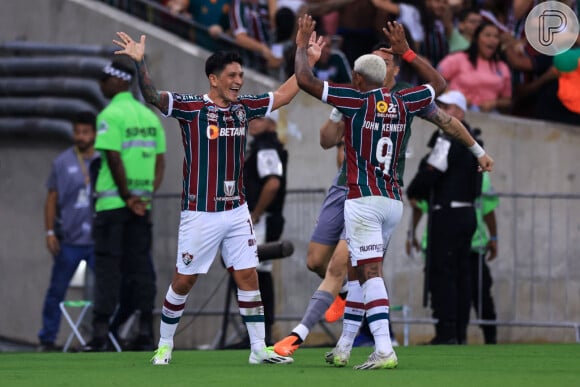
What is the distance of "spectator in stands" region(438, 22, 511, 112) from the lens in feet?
53.9

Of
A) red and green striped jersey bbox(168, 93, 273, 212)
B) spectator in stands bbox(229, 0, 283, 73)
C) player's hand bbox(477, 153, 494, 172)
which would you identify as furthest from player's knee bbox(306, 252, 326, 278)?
spectator in stands bbox(229, 0, 283, 73)

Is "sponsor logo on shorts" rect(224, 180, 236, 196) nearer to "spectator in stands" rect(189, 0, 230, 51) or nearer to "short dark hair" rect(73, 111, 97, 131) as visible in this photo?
"short dark hair" rect(73, 111, 97, 131)

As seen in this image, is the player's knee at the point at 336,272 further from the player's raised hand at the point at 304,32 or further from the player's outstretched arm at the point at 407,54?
the player's raised hand at the point at 304,32

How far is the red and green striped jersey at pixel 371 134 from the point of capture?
9.93 meters

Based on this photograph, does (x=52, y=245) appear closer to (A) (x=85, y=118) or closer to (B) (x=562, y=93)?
(A) (x=85, y=118)

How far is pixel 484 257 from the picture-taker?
15211 millimetres

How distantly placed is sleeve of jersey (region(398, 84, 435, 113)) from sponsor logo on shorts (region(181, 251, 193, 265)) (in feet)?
6.14

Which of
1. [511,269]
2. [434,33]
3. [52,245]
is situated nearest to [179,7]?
[434,33]

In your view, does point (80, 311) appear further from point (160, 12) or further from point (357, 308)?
point (357, 308)

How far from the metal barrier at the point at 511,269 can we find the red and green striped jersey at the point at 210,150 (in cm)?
544

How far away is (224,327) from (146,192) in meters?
1.89

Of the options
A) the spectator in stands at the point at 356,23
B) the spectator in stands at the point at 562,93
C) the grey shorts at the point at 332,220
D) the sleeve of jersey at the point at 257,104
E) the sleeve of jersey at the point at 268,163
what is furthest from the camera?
the spectator in stands at the point at 356,23

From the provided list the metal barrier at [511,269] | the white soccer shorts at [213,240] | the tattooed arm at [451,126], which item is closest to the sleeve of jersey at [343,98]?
the tattooed arm at [451,126]

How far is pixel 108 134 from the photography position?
13.9 metres
